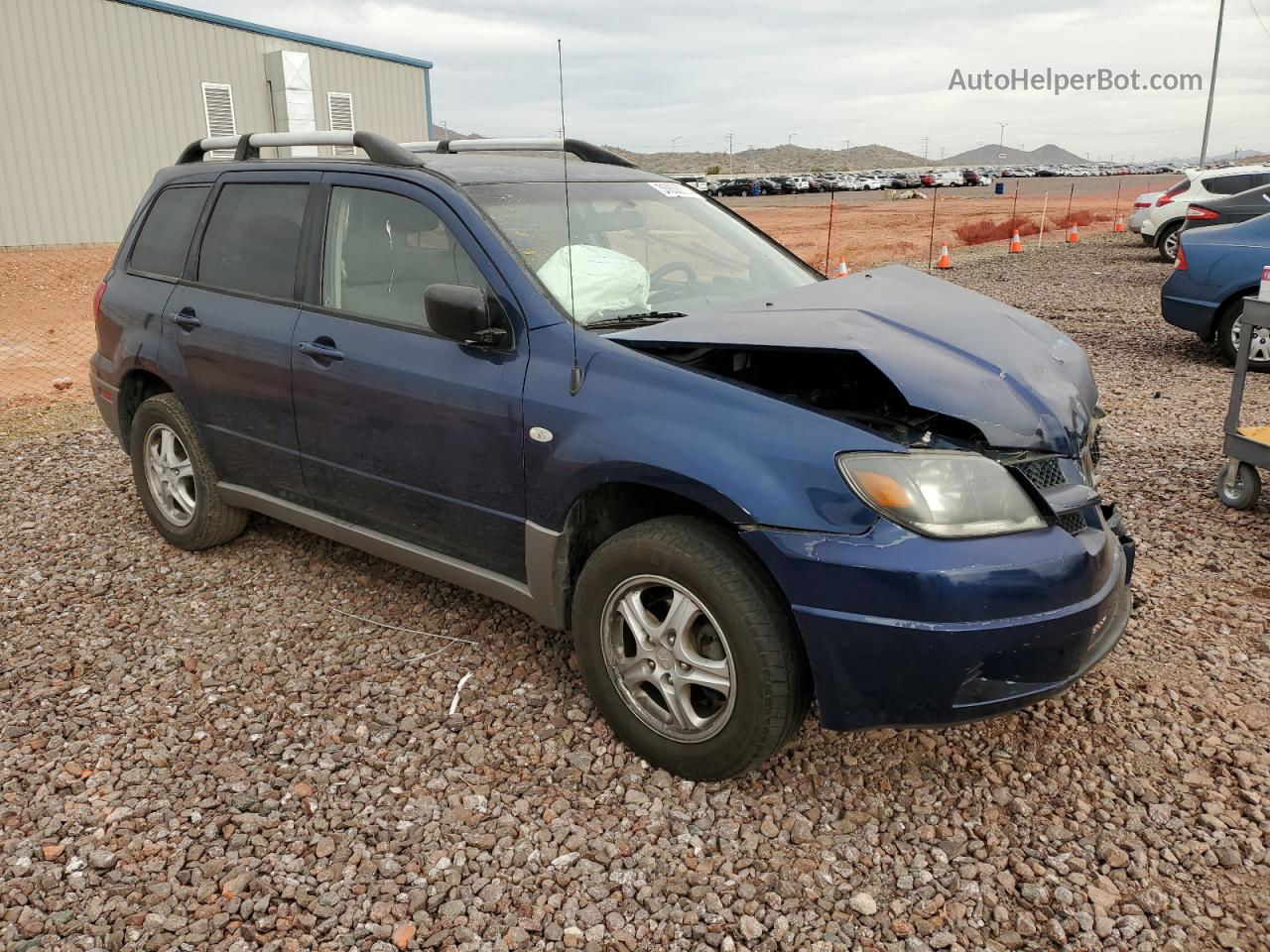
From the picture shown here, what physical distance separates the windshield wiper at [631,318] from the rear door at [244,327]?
1.41 m

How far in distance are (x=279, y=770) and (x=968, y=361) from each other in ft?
8.25

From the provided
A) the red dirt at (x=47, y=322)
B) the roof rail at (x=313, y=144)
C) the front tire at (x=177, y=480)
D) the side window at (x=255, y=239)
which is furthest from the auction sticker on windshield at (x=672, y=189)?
the red dirt at (x=47, y=322)

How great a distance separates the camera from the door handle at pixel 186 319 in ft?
14.4

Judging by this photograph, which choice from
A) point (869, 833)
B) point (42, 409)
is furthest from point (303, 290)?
point (42, 409)

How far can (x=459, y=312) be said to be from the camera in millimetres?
3164

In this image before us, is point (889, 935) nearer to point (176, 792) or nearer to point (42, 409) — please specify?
point (176, 792)

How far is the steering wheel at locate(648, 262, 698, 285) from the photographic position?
376cm

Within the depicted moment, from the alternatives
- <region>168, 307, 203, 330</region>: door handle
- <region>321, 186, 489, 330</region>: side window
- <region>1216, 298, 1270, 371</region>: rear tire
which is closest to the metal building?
<region>168, 307, 203, 330</region>: door handle

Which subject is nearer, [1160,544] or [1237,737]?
[1237,737]

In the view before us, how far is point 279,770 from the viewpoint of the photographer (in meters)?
3.16

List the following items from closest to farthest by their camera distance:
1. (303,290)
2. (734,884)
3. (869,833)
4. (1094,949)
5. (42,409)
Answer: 1. (1094,949)
2. (734,884)
3. (869,833)
4. (303,290)
5. (42,409)

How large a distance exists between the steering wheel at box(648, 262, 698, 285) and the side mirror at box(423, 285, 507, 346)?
785 mm

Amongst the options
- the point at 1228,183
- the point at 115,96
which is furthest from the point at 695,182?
the point at 1228,183

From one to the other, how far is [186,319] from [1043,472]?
3.65 meters
